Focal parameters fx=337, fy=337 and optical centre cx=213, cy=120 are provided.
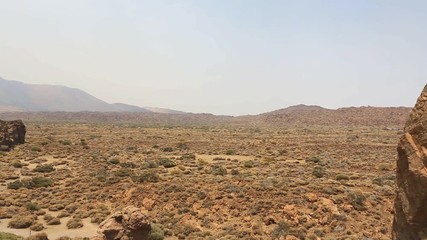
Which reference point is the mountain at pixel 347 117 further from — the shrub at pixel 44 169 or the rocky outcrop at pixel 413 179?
the rocky outcrop at pixel 413 179

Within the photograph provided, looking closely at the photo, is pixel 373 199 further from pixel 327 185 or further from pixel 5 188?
pixel 5 188

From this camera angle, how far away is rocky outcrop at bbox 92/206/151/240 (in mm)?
14898

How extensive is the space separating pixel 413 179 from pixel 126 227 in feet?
39.0

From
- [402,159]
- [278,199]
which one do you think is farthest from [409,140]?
[278,199]

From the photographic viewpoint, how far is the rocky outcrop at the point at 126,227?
587 inches

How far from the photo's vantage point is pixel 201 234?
20812 millimetres

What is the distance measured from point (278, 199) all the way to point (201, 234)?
682 cm

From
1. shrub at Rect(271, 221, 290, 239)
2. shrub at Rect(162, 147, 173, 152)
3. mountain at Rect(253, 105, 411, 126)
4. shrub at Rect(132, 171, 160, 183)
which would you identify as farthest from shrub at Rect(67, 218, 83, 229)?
mountain at Rect(253, 105, 411, 126)

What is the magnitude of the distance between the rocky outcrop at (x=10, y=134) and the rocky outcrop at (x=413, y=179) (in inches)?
2142

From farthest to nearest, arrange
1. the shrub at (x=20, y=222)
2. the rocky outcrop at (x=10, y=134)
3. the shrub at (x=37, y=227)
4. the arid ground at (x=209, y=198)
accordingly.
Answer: the rocky outcrop at (x=10, y=134) < the shrub at (x=20, y=222) < the shrub at (x=37, y=227) < the arid ground at (x=209, y=198)

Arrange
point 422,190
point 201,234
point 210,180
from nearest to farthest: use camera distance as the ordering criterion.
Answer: point 422,190
point 201,234
point 210,180

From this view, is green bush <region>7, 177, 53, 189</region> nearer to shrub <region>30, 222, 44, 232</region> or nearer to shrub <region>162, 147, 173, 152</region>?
shrub <region>30, 222, 44, 232</region>

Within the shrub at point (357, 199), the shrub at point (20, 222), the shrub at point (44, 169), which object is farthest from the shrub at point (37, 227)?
the shrub at point (357, 199)

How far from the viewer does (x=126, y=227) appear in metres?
15.0
